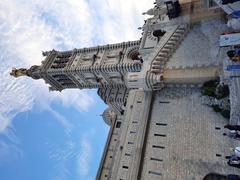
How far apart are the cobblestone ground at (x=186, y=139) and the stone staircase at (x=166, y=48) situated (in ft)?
7.89

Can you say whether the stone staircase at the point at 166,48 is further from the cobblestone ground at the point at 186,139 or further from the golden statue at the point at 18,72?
the golden statue at the point at 18,72

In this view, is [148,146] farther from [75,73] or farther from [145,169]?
[75,73]

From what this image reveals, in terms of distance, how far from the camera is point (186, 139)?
27.3 m

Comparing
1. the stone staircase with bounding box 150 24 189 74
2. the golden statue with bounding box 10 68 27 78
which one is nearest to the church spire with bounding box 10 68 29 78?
the golden statue with bounding box 10 68 27 78

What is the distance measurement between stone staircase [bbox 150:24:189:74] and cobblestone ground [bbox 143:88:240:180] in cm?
241

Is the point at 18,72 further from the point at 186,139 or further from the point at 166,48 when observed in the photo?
the point at 186,139

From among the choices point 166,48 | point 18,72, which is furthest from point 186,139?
point 18,72

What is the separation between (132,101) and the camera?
109 ft

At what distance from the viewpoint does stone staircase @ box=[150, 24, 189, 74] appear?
1236 inches

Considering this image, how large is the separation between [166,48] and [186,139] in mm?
9176

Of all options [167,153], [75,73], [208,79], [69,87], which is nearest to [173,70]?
[208,79]

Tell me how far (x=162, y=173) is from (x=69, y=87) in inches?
1452

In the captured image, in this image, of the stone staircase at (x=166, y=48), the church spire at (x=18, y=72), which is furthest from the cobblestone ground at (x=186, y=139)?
the church spire at (x=18, y=72)

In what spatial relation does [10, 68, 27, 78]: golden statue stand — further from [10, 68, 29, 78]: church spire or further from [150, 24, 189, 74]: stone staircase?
[150, 24, 189, 74]: stone staircase
